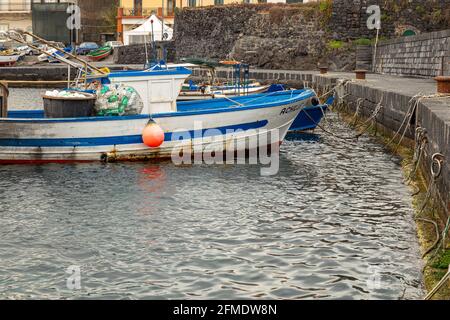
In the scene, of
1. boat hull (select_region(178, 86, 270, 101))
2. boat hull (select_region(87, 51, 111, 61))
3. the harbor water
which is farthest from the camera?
boat hull (select_region(87, 51, 111, 61))

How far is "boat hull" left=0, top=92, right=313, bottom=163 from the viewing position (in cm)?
1709

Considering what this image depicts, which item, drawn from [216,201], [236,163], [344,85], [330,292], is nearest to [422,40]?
[344,85]

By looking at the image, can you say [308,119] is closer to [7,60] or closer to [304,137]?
[304,137]

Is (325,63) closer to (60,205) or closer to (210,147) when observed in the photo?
(210,147)

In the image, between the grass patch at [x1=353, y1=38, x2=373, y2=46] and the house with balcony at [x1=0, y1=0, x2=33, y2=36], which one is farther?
the house with balcony at [x1=0, y1=0, x2=33, y2=36]

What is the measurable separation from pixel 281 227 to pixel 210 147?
246 inches

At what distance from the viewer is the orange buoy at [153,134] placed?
17.0m

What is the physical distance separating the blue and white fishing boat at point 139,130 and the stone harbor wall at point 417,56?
8386mm

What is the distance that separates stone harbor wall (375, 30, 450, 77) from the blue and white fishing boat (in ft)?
27.5

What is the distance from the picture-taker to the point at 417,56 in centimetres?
2883

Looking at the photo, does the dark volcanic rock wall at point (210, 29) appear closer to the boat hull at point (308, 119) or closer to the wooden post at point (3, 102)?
the boat hull at point (308, 119)

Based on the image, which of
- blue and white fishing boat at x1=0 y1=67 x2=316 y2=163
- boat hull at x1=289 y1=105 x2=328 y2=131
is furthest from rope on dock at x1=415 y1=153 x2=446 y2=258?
boat hull at x1=289 y1=105 x2=328 y2=131

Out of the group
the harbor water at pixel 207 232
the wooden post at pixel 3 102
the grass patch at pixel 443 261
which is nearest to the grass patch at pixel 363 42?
the harbor water at pixel 207 232

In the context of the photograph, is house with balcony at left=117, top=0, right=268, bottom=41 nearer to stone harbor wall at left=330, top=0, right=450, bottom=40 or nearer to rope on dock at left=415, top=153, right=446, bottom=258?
stone harbor wall at left=330, top=0, right=450, bottom=40
